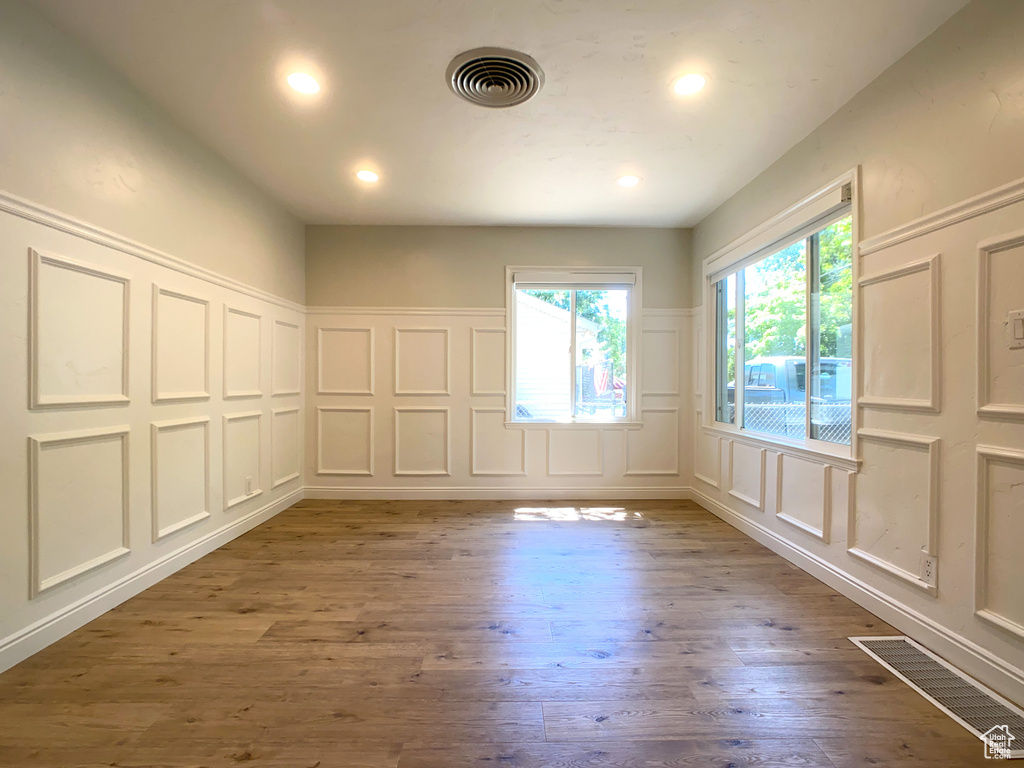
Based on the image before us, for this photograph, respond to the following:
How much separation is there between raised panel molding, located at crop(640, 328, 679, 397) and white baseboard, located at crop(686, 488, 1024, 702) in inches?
66.7

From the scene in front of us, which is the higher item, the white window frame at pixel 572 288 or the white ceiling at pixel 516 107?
the white ceiling at pixel 516 107

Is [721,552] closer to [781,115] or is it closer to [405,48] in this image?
[781,115]

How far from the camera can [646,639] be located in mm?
2078

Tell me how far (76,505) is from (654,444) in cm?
434

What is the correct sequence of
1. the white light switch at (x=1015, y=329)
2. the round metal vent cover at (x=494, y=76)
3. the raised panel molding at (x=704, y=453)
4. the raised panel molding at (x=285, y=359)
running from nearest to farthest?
the white light switch at (x=1015, y=329) < the round metal vent cover at (x=494, y=76) < the raised panel molding at (x=285, y=359) < the raised panel molding at (x=704, y=453)

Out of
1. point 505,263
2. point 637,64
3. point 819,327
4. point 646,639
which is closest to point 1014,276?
point 819,327

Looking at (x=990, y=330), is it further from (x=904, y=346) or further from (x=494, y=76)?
(x=494, y=76)

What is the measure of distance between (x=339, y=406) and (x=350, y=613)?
2616 mm

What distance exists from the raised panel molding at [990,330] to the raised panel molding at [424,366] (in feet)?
12.3

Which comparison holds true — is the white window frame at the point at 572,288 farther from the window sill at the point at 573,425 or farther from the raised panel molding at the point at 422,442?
the raised panel molding at the point at 422,442

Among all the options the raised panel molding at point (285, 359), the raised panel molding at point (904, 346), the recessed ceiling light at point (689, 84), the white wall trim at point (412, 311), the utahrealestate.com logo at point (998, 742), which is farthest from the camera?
the white wall trim at point (412, 311)

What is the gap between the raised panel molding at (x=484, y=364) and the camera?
4629mm

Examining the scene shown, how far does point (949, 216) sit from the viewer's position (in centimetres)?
195

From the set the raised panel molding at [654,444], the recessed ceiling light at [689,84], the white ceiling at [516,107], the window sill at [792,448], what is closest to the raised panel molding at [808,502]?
the window sill at [792,448]
